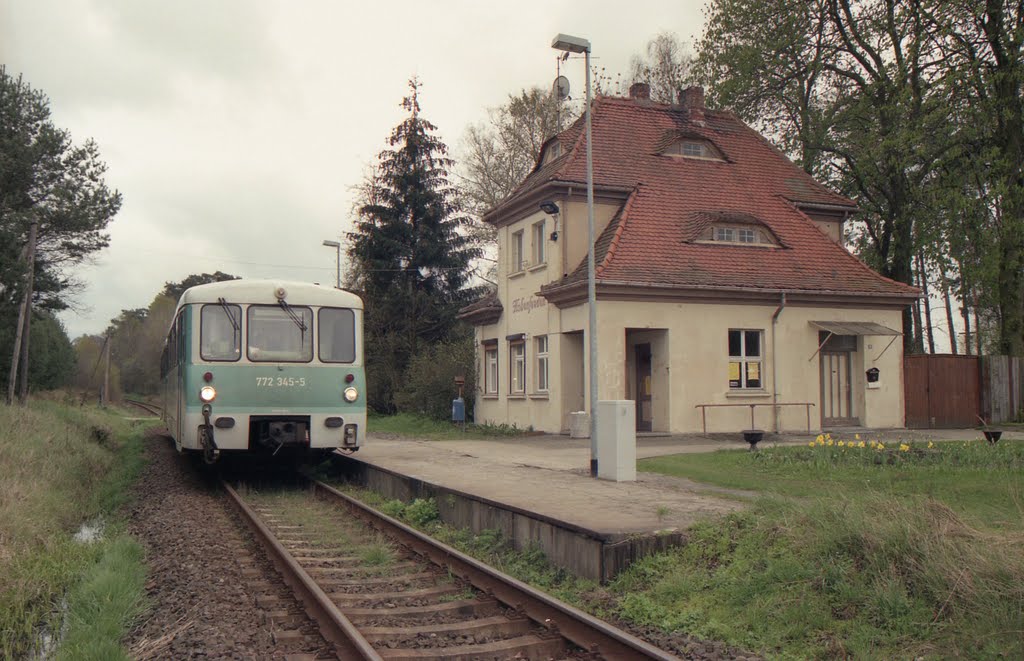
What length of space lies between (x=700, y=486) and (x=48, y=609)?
7.78 metres

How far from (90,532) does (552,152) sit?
19371mm

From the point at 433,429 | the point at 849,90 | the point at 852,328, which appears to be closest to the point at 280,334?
the point at 433,429

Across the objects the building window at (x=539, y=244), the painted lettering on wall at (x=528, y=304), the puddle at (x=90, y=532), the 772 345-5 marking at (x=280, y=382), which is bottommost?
the puddle at (x=90, y=532)

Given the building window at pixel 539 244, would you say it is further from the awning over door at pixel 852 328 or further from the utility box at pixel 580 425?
the awning over door at pixel 852 328

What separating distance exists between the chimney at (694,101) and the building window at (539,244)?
24.7ft

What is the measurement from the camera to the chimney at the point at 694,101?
29234mm

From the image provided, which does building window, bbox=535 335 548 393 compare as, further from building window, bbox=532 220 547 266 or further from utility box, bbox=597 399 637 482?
utility box, bbox=597 399 637 482

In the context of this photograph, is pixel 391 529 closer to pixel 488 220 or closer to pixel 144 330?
pixel 488 220

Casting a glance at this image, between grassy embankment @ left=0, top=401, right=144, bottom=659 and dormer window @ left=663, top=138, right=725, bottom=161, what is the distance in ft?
58.3

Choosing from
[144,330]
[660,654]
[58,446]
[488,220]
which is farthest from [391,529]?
[144,330]

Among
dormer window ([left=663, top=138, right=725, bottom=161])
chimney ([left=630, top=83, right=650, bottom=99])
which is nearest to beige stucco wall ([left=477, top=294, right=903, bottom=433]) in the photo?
dormer window ([left=663, top=138, right=725, bottom=161])

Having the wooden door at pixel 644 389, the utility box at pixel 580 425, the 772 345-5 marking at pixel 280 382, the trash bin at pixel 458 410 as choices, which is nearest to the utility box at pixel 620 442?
the 772 345-5 marking at pixel 280 382

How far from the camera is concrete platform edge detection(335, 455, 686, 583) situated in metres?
7.79

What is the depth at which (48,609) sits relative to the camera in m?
7.41
